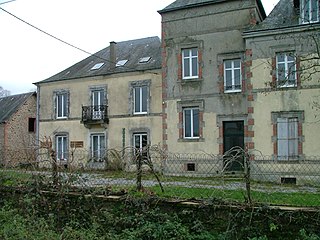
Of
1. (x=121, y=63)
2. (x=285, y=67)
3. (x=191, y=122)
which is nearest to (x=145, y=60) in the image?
(x=121, y=63)

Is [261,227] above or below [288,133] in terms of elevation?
below

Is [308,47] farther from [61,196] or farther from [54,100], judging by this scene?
[54,100]

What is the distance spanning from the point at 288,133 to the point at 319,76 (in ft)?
8.55

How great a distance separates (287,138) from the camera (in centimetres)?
1482

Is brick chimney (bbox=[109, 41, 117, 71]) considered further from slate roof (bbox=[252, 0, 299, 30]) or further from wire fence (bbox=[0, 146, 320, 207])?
wire fence (bbox=[0, 146, 320, 207])

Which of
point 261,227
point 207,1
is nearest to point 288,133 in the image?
point 207,1

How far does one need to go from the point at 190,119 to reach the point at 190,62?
2853 millimetres

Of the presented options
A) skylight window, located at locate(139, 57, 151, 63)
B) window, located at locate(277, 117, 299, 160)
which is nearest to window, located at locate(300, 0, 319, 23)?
window, located at locate(277, 117, 299, 160)

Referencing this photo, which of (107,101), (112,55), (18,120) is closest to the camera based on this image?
(107,101)

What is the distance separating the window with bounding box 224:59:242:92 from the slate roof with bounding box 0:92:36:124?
1839 centimetres

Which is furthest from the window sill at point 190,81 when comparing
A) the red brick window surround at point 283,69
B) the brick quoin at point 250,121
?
the red brick window surround at point 283,69

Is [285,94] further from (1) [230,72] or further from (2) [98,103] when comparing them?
(2) [98,103]

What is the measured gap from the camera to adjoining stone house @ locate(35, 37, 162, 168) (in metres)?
20.6

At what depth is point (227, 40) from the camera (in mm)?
16844
